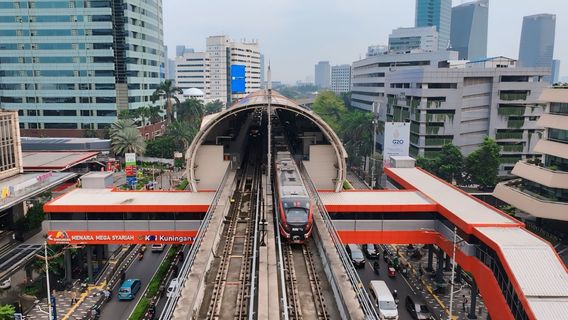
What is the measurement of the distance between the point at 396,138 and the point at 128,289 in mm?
46553

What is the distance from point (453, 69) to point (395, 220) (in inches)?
1992

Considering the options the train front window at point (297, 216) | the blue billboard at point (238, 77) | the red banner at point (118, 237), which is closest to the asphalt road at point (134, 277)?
the red banner at point (118, 237)

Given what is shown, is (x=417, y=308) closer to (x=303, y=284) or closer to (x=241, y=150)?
(x=303, y=284)

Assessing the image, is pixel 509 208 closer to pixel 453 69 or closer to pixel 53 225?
pixel 453 69

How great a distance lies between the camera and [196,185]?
158ft

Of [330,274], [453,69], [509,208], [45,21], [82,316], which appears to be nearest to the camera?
[330,274]

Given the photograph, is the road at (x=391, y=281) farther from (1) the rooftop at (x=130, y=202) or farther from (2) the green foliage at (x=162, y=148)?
(2) the green foliage at (x=162, y=148)

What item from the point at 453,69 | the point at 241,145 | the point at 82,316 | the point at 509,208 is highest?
the point at 453,69

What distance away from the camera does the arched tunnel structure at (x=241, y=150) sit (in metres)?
44.4

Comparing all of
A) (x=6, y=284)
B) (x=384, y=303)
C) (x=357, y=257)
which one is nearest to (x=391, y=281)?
(x=357, y=257)

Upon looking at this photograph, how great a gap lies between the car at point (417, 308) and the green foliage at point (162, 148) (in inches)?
2619

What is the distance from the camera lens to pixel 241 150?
5534cm

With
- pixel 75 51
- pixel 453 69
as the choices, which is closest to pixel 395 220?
pixel 453 69

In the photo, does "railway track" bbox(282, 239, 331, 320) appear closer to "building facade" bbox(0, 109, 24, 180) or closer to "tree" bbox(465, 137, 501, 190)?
"building facade" bbox(0, 109, 24, 180)
